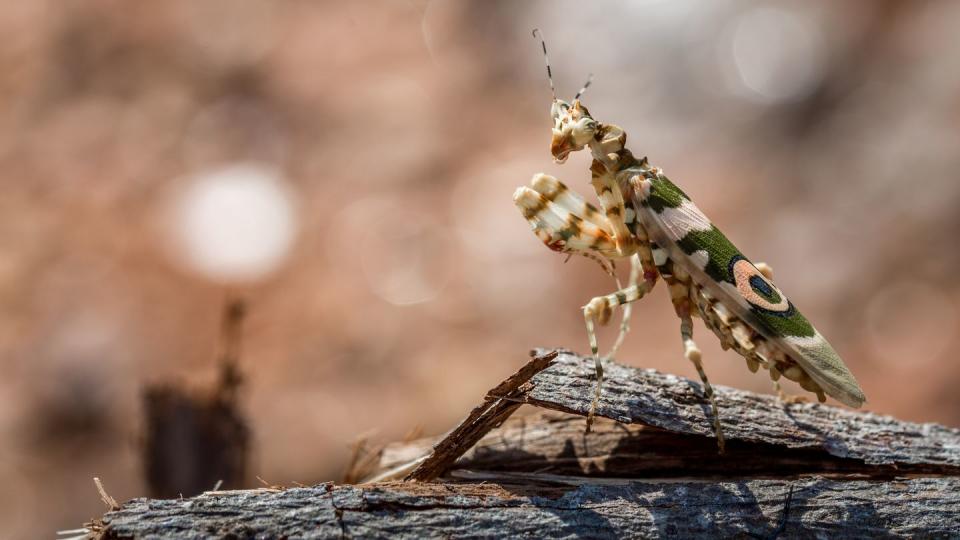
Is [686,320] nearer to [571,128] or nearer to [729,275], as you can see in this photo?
[729,275]

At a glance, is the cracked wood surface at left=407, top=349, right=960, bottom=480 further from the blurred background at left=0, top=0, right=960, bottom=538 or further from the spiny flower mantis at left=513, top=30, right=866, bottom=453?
the blurred background at left=0, top=0, right=960, bottom=538

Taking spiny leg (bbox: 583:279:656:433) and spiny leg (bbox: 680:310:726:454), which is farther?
spiny leg (bbox: 583:279:656:433)

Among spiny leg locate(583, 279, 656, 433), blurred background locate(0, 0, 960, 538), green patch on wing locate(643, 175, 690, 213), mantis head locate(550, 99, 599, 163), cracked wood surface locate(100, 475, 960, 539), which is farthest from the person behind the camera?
blurred background locate(0, 0, 960, 538)

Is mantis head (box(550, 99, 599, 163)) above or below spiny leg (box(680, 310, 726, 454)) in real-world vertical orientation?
above

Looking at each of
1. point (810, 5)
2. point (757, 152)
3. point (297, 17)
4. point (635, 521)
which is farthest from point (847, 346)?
point (297, 17)

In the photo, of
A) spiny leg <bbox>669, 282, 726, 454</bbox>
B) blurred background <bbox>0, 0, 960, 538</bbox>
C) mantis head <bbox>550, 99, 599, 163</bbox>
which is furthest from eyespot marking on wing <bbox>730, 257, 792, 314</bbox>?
blurred background <bbox>0, 0, 960, 538</bbox>

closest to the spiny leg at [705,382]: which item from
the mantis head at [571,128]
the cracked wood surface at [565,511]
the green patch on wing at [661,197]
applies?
the cracked wood surface at [565,511]

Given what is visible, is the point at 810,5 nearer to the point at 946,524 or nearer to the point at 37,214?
the point at 946,524
